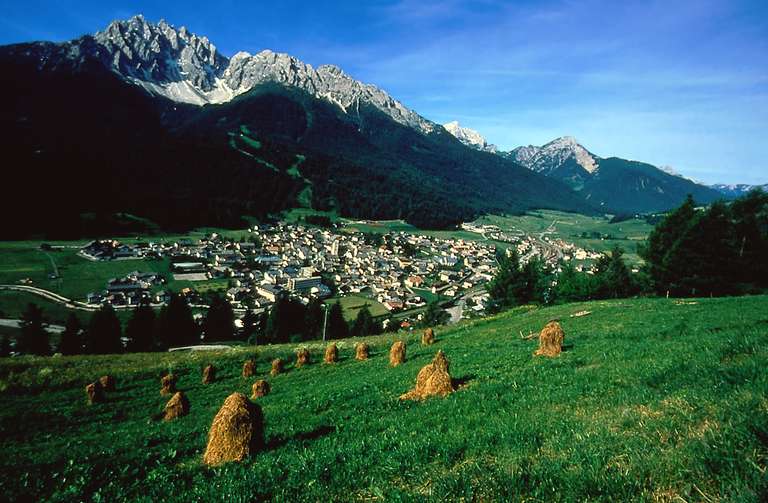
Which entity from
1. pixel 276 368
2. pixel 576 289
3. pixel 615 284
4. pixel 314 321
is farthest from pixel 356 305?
pixel 276 368

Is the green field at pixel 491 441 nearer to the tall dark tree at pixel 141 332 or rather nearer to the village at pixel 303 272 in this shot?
the tall dark tree at pixel 141 332

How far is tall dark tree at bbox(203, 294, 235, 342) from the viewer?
248 ft

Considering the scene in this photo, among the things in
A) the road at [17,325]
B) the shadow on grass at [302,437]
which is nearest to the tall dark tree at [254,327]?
the road at [17,325]

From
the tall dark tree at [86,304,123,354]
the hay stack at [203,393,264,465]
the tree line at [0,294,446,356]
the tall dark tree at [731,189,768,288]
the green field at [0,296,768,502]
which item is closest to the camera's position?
the green field at [0,296,768,502]

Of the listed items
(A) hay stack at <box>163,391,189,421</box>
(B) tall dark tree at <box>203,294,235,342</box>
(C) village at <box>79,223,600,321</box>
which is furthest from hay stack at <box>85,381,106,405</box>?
(C) village at <box>79,223,600,321</box>

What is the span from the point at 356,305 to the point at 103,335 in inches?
2414

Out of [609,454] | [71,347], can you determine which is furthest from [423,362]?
[71,347]

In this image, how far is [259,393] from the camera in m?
21.5

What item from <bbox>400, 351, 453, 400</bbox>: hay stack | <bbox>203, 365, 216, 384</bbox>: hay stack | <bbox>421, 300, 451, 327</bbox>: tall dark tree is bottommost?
<bbox>421, 300, 451, 327</bbox>: tall dark tree

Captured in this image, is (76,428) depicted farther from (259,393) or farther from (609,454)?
(609,454)

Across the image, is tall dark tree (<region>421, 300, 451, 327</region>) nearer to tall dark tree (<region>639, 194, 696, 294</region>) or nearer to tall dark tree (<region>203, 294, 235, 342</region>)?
tall dark tree (<region>639, 194, 696, 294</region>)

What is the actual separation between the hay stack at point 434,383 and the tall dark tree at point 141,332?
229 feet

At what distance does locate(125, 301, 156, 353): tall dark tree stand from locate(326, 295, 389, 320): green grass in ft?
141

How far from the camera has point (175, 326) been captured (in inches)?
2736
